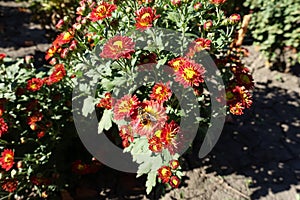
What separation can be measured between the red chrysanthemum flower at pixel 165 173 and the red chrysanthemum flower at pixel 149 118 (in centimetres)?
26

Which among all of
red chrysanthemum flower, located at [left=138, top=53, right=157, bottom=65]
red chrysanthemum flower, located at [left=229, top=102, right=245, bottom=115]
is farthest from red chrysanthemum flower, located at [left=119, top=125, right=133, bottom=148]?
red chrysanthemum flower, located at [left=229, top=102, right=245, bottom=115]

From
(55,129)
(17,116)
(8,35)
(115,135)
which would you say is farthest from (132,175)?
(8,35)

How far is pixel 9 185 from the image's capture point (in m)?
1.93

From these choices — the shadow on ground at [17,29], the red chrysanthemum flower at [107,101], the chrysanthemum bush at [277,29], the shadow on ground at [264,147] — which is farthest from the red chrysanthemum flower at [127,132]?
the shadow on ground at [17,29]

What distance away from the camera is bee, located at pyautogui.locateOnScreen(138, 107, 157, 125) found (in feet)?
5.28

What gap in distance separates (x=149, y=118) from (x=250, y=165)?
1276 millimetres

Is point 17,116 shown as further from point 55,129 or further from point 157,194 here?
point 157,194

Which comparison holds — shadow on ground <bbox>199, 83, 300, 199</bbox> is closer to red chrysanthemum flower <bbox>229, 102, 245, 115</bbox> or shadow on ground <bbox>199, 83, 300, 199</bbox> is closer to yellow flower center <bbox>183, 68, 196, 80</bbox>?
red chrysanthemum flower <bbox>229, 102, 245, 115</bbox>

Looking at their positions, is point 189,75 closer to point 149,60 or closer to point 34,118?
point 149,60

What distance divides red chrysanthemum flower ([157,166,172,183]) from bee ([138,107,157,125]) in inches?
12.6

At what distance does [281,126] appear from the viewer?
9.47 feet

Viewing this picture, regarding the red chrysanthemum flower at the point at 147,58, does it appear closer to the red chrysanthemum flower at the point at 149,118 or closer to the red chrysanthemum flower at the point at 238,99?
the red chrysanthemum flower at the point at 149,118

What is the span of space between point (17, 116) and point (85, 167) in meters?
0.59

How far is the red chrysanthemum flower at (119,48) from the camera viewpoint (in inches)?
61.7
